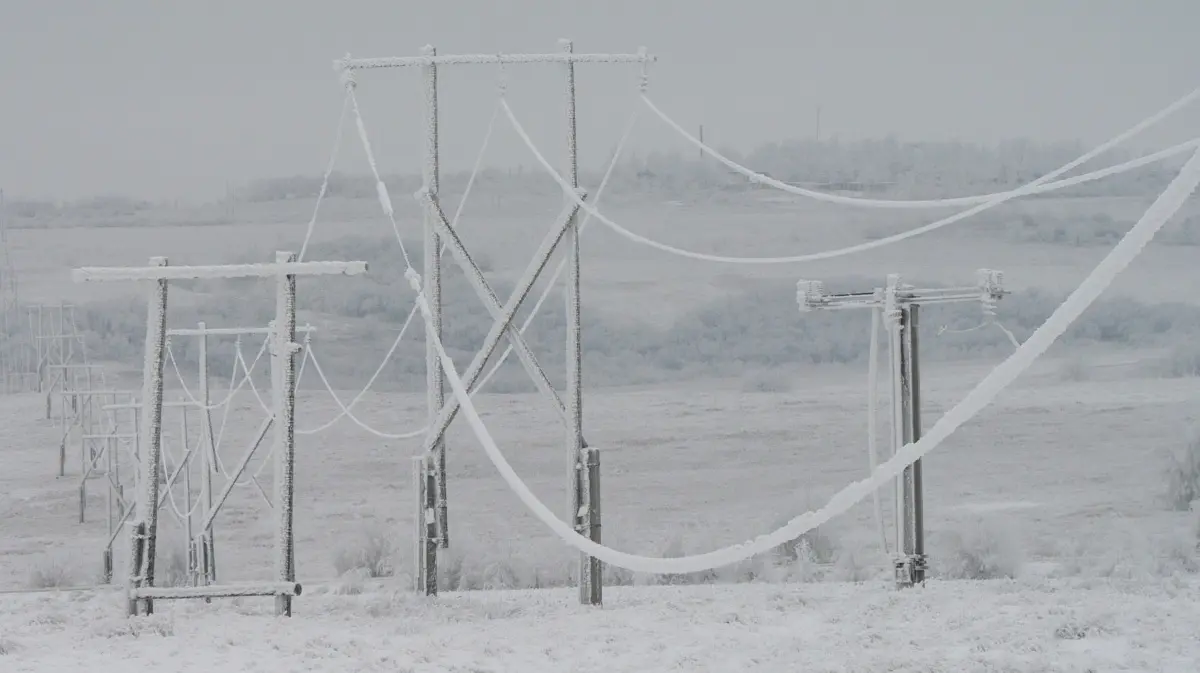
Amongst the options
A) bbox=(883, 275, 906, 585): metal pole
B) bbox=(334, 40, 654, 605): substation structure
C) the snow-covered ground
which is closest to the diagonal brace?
bbox=(334, 40, 654, 605): substation structure

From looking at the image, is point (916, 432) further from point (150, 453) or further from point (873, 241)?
point (150, 453)

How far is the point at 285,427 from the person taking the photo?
9211mm

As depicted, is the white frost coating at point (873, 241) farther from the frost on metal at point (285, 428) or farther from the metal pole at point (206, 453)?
the metal pole at point (206, 453)

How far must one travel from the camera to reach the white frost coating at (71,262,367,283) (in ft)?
29.5

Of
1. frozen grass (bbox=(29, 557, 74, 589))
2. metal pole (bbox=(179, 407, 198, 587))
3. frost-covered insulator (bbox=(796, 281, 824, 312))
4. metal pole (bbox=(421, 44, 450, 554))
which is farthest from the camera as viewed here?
metal pole (bbox=(179, 407, 198, 587))

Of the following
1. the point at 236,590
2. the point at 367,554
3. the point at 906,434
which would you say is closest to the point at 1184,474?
the point at 906,434

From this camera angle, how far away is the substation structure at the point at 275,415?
9.05m

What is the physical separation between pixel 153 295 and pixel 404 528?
859 centimetres

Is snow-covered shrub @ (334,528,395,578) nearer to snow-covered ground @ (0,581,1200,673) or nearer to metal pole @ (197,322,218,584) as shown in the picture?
metal pole @ (197,322,218,584)

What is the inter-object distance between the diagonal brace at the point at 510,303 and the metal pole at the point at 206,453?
20.7 feet

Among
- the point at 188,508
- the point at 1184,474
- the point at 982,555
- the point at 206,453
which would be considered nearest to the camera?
the point at 982,555

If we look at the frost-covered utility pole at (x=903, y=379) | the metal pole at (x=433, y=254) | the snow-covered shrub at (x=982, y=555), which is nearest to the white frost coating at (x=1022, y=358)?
the frost-covered utility pole at (x=903, y=379)

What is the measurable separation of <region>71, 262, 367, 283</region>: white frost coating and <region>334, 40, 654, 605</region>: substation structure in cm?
127

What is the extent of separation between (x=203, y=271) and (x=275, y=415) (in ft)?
3.30
